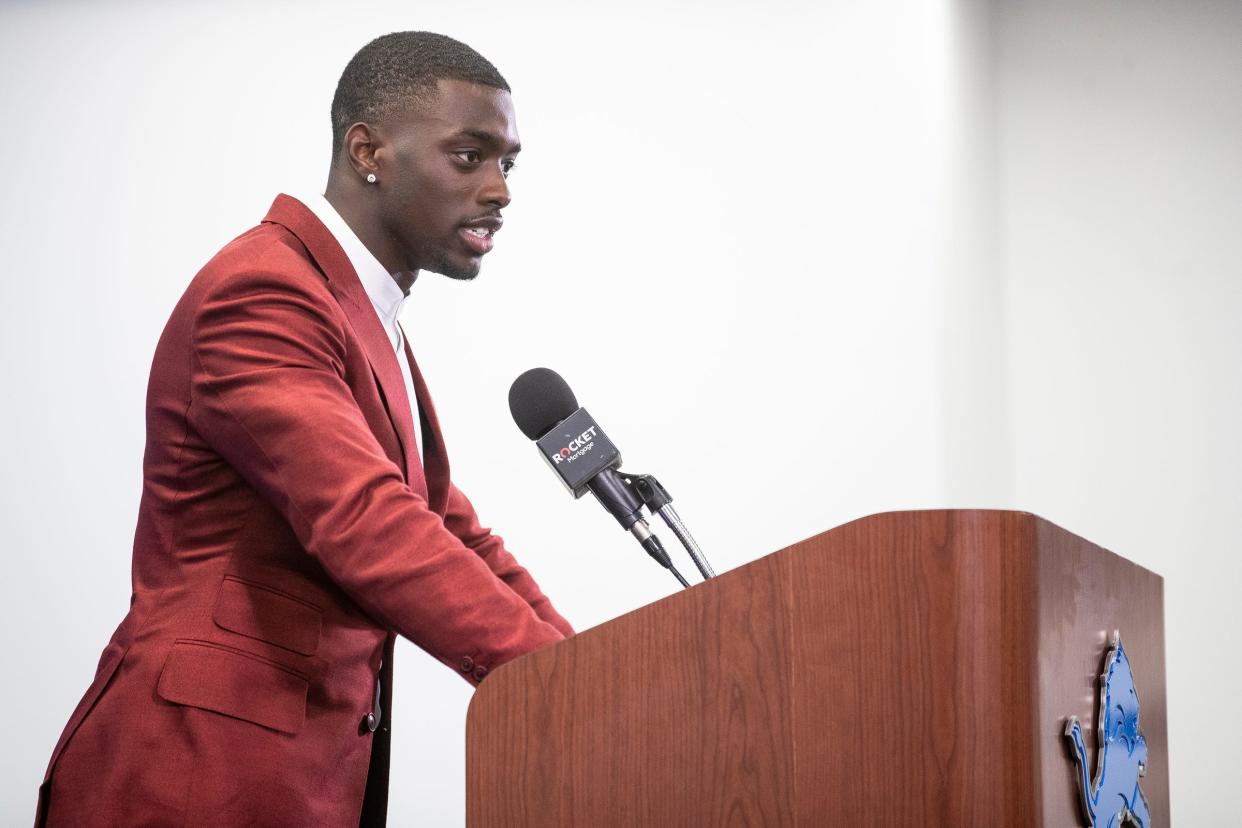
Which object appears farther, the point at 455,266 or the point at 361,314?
the point at 455,266

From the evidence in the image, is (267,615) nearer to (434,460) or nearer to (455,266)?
(434,460)

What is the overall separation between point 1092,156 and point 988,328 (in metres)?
0.69

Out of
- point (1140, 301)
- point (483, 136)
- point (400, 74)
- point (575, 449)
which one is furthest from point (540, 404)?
point (1140, 301)

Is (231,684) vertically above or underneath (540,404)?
underneath

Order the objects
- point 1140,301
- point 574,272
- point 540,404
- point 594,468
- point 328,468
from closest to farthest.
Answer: point 328,468
point 594,468
point 540,404
point 574,272
point 1140,301

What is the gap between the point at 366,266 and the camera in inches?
66.4

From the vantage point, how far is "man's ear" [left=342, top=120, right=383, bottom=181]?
5.64 feet

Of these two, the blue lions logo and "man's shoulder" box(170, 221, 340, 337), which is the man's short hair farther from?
the blue lions logo

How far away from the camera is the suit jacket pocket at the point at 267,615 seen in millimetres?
1352

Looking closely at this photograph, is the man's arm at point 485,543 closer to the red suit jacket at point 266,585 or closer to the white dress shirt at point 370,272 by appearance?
the white dress shirt at point 370,272

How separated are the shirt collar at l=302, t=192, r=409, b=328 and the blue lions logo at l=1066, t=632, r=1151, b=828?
945 millimetres

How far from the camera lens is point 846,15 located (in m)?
3.52

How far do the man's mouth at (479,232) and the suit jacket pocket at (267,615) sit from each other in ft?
1.79

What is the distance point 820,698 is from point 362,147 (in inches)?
40.6
